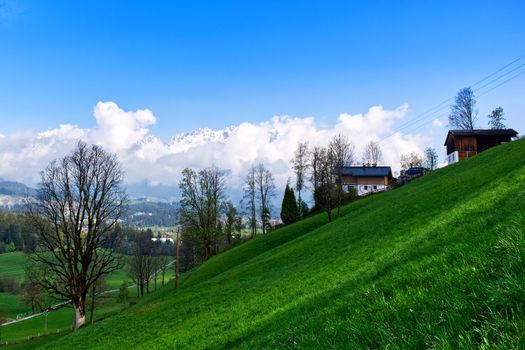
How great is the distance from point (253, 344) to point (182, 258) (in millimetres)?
114189

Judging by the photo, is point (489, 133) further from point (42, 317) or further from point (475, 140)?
point (42, 317)

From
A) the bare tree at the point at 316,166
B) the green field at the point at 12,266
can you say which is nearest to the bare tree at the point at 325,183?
the bare tree at the point at 316,166

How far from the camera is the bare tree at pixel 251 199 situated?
9694 centimetres

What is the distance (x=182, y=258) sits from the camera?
387ft

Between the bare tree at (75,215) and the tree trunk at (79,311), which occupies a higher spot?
the bare tree at (75,215)

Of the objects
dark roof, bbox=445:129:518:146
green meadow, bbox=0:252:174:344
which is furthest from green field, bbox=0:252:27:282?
dark roof, bbox=445:129:518:146

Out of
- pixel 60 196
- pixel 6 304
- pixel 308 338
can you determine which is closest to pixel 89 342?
pixel 60 196

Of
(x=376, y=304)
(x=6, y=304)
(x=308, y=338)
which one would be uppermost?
(x=376, y=304)

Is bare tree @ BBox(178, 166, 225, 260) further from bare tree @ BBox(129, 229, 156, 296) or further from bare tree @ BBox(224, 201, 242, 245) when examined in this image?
bare tree @ BBox(129, 229, 156, 296)

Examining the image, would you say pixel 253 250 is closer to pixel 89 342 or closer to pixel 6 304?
pixel 89 342

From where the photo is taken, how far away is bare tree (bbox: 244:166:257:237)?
318 ft

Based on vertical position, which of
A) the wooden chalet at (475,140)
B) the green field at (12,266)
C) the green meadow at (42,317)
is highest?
the wooden chalet at (475,140)

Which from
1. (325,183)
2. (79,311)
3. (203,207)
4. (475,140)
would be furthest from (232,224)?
(475,140)

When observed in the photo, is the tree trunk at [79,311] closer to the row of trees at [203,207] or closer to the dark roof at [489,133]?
the row of trees at [203,207]
